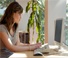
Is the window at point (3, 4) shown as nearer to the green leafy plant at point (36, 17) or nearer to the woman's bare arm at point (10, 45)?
the green leafy plant at point (36, 17)

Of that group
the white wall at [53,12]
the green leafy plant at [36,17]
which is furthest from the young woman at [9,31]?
the green leafy plant at [36,17]

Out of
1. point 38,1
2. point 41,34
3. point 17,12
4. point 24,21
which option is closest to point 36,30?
point 41,34

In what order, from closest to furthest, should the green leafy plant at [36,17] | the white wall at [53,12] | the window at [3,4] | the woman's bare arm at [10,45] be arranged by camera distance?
the woman's bare arm at [10,45], the white wall at [53,12], the green leafy plant at [36,17], the window at [3,4]

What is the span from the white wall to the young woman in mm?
1024

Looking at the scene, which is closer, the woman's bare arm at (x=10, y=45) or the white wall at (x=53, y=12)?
the woman's bare arm at (x=10, y=45)

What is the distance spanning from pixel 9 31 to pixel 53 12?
130 cm

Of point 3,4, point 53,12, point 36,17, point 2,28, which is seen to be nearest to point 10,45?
point 2,28

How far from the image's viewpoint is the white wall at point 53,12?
351cm

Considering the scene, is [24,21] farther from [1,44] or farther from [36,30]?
[1,44]

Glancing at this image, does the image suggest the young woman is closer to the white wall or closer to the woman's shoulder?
the woman's shoulder

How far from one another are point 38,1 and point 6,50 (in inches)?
73.6

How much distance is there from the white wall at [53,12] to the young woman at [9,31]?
3.36 feet

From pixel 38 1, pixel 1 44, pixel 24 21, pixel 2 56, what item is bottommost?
pixel 2 56

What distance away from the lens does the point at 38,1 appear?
4.00m
